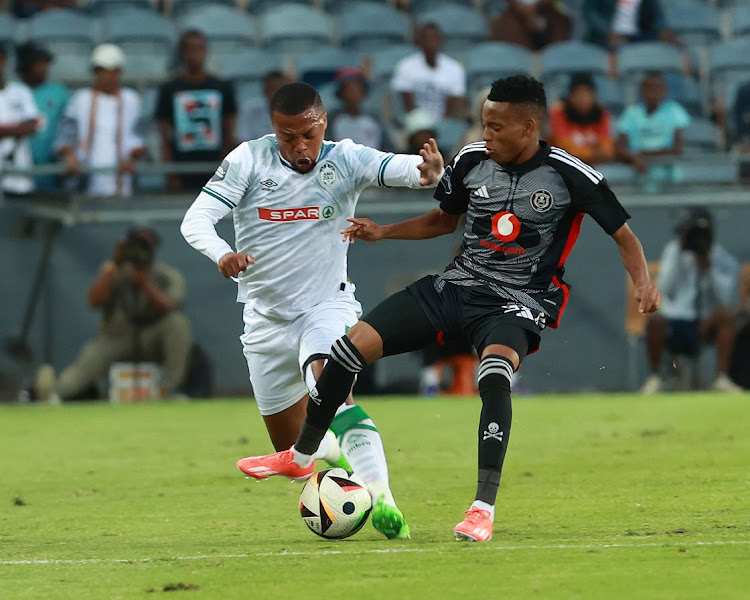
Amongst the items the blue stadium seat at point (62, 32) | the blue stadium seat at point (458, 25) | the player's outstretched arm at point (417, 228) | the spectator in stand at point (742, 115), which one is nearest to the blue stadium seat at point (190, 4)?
the blue stadium seat at point (62, 32)

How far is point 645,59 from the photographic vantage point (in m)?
17.1

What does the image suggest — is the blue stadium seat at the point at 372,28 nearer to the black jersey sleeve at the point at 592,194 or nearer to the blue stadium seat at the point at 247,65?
the blue stadium seat at the point at 247,65

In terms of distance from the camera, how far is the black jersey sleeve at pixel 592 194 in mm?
→ 6219

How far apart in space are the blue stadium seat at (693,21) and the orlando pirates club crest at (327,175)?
12428 millimetres

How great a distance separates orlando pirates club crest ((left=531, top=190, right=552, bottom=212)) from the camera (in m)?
6.28

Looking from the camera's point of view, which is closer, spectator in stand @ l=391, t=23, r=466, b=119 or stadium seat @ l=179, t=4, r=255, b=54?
spectator in stand @ l=391, t=23, r=466, b=119

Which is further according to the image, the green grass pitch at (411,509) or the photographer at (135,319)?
the photographer at (135,319)

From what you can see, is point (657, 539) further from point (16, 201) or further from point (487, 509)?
point (16, 201)

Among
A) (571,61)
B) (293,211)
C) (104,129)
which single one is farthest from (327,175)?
(571,61)

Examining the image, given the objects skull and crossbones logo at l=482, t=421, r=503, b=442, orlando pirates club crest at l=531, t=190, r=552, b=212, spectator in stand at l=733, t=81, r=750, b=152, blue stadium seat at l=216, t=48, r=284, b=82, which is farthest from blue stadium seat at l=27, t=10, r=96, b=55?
skull and crossbones logo at l=482, t=421, r=503, b=442

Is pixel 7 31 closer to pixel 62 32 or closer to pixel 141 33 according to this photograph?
pixel 62 32

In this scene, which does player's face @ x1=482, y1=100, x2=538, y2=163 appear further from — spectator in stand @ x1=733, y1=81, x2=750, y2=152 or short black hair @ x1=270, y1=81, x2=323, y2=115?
spectator in stand @ x1=733, y1=81, x2=750, y2=152

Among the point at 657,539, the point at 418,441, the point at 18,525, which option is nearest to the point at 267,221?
the point at 18,525

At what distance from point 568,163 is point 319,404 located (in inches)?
63.9
